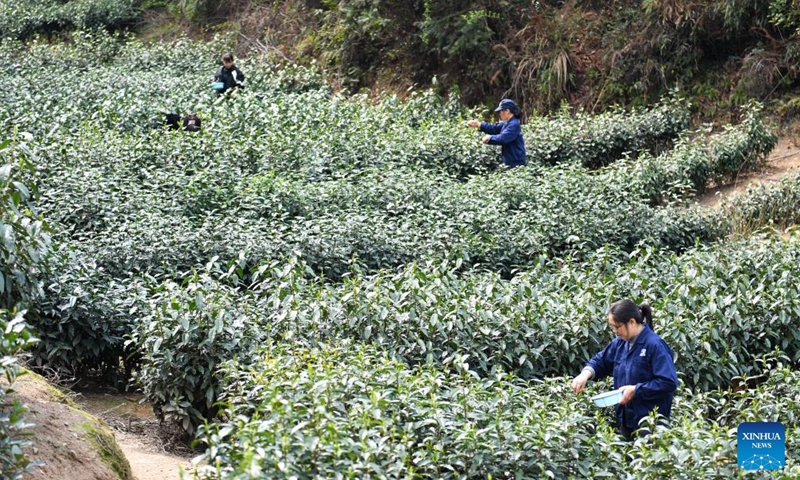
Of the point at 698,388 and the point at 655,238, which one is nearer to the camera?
the point at 698,388

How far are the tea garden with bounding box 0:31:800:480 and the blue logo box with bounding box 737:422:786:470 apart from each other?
0.32 metres

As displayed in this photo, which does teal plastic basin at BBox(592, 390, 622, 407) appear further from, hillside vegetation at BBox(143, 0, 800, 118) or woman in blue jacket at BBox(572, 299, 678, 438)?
hillside vegetation at BBox(143, 0, 800, 118)

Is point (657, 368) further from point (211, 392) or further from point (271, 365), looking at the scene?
point (211, 392)

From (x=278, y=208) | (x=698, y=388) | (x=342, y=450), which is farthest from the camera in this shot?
(x=278, y=208)

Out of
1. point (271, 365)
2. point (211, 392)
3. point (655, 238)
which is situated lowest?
point (655, 238)

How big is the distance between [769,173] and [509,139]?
408 centimetres

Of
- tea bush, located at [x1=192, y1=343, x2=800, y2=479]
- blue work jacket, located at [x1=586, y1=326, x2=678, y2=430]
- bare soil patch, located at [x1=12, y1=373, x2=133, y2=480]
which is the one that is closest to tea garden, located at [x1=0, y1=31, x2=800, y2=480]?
tea bush, located at [x1=192, y1=343, x2=800, y2=479]

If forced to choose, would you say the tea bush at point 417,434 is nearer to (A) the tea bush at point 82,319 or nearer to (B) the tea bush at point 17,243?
(B) the tea bush at point 17,243

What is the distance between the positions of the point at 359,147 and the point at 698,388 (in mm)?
6951

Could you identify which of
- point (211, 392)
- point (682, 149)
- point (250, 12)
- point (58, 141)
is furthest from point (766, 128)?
point (250, 12)

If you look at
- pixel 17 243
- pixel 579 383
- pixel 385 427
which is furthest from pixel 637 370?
pixel 17 243

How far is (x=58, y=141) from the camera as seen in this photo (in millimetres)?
12234

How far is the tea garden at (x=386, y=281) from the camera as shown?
4.99m

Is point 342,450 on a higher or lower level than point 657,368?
higher
